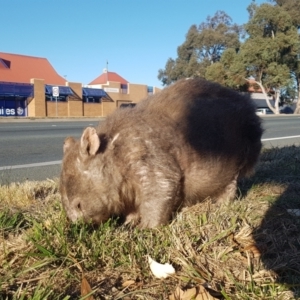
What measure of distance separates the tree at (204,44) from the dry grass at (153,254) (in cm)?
6006

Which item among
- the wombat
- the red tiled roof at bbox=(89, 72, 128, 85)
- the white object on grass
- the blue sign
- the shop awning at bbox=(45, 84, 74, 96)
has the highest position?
the red tiled roof at bbox=(89, 72, 128, 85)

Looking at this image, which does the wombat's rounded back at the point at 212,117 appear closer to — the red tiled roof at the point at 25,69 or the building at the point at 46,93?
the building at the point at 46,93

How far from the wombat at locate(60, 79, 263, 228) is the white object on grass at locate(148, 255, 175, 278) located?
664 millimetres

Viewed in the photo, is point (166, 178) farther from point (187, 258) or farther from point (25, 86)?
point (25, 86)

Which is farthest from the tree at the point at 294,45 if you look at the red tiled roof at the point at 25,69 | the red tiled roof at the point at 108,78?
the red tiled roof at the point at 108,78

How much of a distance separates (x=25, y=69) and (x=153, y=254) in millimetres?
49516

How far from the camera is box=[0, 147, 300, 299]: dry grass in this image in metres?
2.30

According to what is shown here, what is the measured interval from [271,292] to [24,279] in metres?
Result: 1.22

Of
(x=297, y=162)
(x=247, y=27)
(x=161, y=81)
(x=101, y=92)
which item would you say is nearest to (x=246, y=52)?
(x=247, y=27)

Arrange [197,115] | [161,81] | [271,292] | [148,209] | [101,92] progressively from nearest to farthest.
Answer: [271,292] → [148,209] → [197,115] → [101,92] → [161,81]

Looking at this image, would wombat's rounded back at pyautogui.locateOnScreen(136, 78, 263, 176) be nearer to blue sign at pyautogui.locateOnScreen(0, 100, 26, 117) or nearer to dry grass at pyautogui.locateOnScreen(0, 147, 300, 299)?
dry grass at pyautogui.locateOnScreen(0, 147, 300, 299)

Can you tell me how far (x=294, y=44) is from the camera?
46.7m

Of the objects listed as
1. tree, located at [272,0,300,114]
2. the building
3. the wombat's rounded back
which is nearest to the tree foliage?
tree, located at [272,0,300,114]

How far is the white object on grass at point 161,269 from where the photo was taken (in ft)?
8.11
